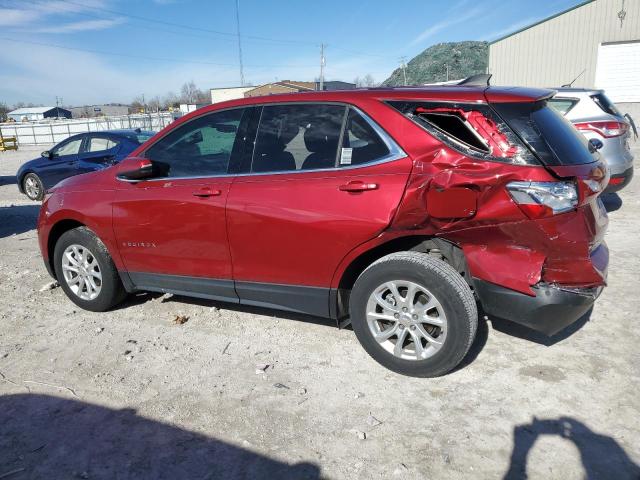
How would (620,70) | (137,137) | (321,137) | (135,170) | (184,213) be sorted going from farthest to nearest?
1. (620,70)
2. (137,137)
3. (135,170)
4. (184,213)
5. (321,137)

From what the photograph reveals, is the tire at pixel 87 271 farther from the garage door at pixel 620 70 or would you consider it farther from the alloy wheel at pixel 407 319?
the garage door at pixel 620 70

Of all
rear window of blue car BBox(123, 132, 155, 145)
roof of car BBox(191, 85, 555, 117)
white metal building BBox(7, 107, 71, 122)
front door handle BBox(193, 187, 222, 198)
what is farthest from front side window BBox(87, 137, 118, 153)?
white metal building BBox(7, 107, 71, 122)

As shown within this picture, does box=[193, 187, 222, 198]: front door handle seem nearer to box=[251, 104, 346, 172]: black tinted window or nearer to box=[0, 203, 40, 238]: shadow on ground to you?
box=[251, 104, 346, 172]: black tinted window

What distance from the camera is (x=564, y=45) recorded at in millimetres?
24844

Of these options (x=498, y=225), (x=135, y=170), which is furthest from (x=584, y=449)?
(x=135, y=170)

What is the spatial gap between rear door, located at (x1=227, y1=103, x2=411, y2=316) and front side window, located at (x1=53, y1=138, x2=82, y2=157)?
332 inches

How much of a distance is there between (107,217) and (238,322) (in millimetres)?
1415

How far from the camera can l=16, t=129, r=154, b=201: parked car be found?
9.80 metres

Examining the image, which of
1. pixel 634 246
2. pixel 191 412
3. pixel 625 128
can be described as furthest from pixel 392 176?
pixel 625 128

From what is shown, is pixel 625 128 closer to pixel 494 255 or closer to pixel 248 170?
pixel 494 255

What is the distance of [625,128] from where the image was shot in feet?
22.3

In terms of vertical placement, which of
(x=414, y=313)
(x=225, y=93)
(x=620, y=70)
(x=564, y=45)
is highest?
(x=225, y=93)

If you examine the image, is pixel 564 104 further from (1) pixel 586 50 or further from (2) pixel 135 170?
(1) pixel 586 50

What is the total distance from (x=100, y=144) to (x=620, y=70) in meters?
23.8
